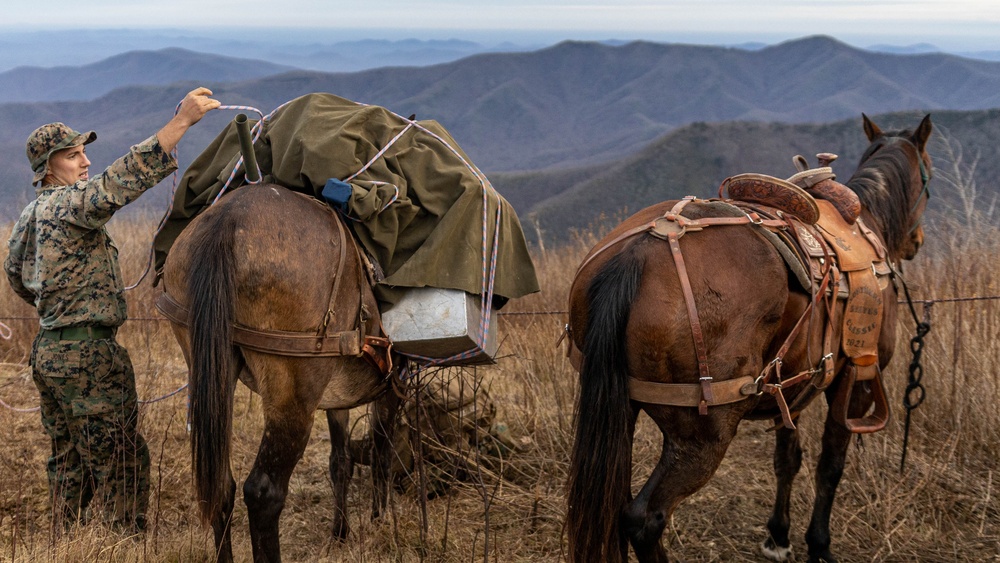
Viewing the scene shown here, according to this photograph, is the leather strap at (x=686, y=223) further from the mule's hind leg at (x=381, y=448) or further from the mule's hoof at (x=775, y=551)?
the mule's hoof at (x=775, y=551)

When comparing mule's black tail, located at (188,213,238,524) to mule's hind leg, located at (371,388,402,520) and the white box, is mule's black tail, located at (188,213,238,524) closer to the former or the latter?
the white box

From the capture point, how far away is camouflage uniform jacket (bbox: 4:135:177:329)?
3.18m

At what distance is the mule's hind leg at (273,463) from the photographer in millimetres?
2920

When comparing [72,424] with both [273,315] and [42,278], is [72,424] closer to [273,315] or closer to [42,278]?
[42,278]

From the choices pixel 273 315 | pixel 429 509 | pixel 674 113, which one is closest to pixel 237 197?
pixel 273 315

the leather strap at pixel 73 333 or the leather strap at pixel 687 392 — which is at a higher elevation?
the leather strap at pixel 687 392

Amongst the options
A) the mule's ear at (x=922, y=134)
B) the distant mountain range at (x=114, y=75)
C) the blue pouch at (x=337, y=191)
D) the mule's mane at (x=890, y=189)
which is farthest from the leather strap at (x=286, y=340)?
the distant mountain range at (x=114, y=75)

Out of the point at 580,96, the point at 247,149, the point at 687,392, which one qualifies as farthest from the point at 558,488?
the point at 580,96

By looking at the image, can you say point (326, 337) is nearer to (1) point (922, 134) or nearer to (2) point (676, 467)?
(2) point (676, 467)

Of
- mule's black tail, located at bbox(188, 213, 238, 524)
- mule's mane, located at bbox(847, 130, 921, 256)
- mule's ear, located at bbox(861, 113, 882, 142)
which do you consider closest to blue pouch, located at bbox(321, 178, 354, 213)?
mule's black tail, located at bbox(188, 213, 238, 524)

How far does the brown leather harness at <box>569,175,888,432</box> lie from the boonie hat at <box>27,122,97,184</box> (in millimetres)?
2363

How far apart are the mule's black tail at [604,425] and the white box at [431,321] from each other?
57cm

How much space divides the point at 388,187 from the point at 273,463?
1185 mm

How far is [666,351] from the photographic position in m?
2.73
